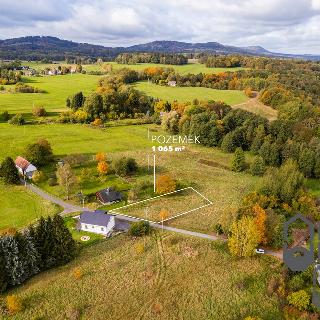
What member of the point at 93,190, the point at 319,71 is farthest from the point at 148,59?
the point at 93,190

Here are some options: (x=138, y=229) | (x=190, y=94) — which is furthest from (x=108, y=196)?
(x=190, y=94)

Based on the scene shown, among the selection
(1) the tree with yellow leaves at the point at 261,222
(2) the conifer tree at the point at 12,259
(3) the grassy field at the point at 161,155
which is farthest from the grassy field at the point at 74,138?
(1) the tree with yellow leaves at the point at 261,222

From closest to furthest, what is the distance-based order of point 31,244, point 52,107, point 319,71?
point 31,244 → point 52,107 → point 319,71

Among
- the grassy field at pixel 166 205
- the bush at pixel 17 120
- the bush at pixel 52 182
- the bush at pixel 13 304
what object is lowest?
the bush at pixel 13 304

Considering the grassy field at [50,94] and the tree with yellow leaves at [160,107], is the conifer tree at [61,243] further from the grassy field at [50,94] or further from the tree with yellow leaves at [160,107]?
the grassy field at [50,94]

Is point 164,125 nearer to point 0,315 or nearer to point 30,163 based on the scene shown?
point 30,163

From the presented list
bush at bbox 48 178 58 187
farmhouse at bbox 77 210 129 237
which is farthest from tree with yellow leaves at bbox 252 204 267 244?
bush at bbox 48 178 58 187

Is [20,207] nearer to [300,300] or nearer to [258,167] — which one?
[300,300]
